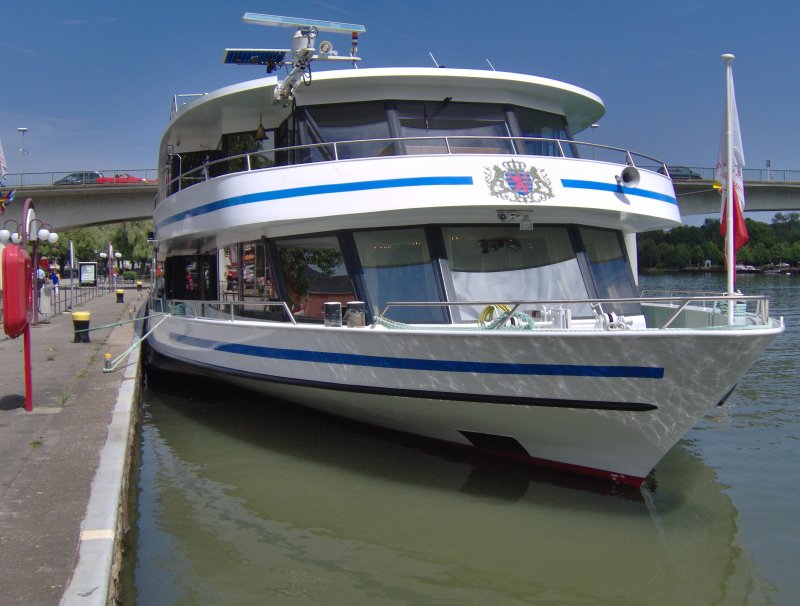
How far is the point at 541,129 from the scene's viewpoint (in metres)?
9.52

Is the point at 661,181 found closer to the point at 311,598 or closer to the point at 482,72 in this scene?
the point at 482,72

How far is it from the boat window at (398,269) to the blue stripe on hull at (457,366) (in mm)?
774

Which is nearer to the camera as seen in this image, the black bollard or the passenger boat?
the passenger boat

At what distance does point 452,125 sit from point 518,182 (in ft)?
4.59

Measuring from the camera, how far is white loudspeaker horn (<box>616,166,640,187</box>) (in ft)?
27.7

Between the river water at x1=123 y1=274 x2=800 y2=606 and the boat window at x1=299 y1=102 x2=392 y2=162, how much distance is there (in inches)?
127

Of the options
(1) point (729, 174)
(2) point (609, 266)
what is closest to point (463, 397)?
(2) point (609, 266)

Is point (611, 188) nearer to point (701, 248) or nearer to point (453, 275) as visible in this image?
point (453, 275)

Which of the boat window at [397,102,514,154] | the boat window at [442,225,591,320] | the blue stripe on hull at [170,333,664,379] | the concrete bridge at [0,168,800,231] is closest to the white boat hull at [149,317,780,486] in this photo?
the blue stripe on hull at [170,333,664,379]

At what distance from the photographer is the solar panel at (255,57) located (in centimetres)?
955

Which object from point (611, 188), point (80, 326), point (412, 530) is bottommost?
point (412, 530)

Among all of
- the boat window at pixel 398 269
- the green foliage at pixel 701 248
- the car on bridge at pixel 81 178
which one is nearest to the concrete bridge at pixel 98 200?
the car on bridge at pixel 81 178

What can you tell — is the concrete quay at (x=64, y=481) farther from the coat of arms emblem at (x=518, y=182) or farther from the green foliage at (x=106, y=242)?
the green foliage at (x=106, y=242)

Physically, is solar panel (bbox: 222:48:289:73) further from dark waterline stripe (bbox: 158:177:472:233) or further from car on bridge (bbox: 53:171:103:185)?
car on bridge (bbox: 53:171:103:185)
